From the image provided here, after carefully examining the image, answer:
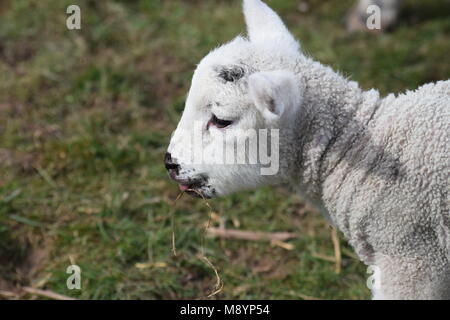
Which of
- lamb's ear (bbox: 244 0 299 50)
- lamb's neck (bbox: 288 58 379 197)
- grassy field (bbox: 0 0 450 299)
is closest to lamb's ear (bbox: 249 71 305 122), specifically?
lamb's neck (bbox: 288 58 379 197)

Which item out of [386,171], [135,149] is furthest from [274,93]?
[135,149]

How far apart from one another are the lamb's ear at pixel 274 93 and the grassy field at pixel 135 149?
1680 mm

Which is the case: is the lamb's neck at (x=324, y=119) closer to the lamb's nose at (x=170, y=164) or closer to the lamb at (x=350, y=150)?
the lamb at (x=350, y=150)

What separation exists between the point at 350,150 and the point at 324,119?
0.63 feet

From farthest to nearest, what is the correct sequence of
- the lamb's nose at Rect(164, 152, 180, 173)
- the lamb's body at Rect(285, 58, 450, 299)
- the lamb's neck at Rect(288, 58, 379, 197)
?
1. the lamb's nose at Rect(164, 152, 180, 173)
2. the lamb's neck at Rect(288, 58, 379, 197)
3. the lamb's body at Rect(285, 58, 450, 299)

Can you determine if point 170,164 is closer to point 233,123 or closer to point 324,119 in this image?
point 233,123

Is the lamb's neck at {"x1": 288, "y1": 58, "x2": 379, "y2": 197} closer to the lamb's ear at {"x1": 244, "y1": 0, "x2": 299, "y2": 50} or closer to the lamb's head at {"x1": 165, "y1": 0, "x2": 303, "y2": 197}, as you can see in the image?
the lamb's head at {"x1": 165, "y1": 0, "x2": 303, "y2": 197}

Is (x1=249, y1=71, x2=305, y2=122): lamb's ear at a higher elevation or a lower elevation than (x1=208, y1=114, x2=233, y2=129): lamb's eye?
higher

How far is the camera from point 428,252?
2.92 m

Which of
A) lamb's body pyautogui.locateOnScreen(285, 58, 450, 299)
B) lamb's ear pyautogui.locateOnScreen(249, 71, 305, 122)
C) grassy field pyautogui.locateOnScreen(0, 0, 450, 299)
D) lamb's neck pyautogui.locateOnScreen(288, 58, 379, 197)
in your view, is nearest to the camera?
lamb's ear pyautogui.locateOnScreen(249, 71, 305, 122)

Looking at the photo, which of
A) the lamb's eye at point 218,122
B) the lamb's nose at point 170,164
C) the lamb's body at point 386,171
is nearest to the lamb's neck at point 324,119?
the lamb's body at point 386,171

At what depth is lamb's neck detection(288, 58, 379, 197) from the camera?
2.96 m

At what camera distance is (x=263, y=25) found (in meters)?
3.29

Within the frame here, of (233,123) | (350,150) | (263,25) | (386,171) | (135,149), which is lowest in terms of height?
(386,171)
